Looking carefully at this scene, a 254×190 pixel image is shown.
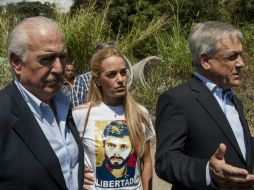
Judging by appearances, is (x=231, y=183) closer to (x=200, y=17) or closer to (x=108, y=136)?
(x=108, y=136)

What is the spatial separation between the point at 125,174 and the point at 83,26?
5305mm

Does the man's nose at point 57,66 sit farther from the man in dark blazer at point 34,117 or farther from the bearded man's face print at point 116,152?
the bearded man's face print at point 116,152

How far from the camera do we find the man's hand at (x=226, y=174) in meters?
1.86

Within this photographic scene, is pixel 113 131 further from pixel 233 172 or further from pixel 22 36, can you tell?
pixel 233 172

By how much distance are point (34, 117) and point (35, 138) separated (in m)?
0.11

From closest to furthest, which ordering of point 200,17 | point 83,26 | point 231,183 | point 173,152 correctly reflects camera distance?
point 231,183
point 173,152
point 83,26
point 200,17

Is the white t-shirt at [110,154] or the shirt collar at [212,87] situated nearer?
the shirt collar at [212,87]

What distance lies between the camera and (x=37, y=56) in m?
2.09

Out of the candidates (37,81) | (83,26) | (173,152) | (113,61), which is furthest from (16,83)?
(83,26)

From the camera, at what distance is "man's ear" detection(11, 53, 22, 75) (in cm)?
211

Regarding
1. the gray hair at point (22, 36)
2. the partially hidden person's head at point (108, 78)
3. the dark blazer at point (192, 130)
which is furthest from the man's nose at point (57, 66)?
the partially hidden person's head at point (108, 78)

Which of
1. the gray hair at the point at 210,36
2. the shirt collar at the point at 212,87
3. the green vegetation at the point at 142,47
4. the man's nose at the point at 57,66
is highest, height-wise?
the gray hair at the point at 210,36

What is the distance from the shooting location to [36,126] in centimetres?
211

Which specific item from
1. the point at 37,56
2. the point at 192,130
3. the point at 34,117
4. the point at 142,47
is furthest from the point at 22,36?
the point at 142,47
